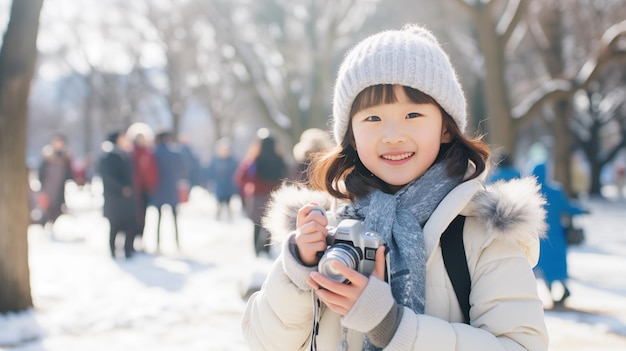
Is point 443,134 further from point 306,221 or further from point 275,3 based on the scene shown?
point 275,3

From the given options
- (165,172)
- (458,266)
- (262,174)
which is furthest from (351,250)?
(165,172)

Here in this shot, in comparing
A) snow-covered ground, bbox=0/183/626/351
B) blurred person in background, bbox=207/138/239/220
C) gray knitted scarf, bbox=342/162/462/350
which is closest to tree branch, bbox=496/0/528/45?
snow-covered ground, bbox=0/183/626/351

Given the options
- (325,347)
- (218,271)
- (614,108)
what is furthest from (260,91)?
(325,347)

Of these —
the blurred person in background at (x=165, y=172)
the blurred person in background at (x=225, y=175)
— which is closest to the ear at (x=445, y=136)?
the blurred person in background at (x=165, y=172)

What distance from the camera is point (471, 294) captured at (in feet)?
4.98

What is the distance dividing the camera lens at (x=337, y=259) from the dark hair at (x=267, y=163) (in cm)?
680

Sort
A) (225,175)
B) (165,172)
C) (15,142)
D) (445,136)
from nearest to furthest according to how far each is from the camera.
Answer: (445,136) → (15,142) → (165,172) → (225,175)

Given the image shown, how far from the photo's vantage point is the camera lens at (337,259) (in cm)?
134

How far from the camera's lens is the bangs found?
1640 mm

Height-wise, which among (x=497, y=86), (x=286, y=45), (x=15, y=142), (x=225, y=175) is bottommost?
(x=225, y=175)

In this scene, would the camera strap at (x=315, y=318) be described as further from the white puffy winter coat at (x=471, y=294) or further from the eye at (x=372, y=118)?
the eye at (x=372, y=118)

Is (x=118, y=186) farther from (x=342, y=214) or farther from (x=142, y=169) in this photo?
(x=342, y=214)

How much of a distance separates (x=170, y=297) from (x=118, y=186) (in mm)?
2663

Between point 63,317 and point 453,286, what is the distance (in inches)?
189
